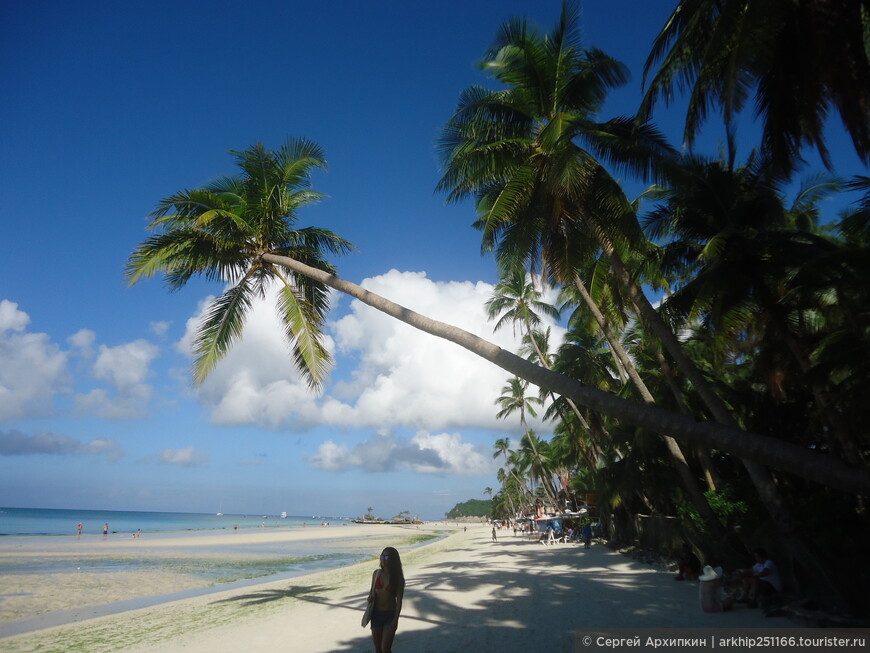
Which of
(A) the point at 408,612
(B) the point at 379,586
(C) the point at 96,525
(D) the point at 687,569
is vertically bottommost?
(C) the point at 96,525

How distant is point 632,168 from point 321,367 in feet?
23.7

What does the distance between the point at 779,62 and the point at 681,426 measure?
5.91 meters

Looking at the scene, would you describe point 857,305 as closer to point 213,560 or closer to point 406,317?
point 406,317

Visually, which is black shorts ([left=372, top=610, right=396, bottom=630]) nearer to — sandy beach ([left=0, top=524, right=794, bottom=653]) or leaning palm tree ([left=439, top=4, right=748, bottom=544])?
sandy beach ([left=0, top=524, right=794, bottom=653])

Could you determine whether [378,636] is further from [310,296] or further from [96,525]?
[96,525]

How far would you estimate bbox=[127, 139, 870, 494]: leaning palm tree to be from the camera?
366 centimetres

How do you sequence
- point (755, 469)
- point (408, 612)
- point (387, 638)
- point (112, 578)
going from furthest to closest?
point (112, 578) → point (408, 612) → point (755, 469) → point (387, 638)

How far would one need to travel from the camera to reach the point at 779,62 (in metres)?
6.77

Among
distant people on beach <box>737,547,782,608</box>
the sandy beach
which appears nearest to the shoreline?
the sandy beach

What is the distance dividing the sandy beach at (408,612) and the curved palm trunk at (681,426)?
390 cm

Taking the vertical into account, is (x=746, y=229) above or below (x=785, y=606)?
above

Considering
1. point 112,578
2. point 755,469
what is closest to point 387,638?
point 755,469

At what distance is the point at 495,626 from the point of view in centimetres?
760

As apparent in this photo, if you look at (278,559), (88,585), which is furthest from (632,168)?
(278,559)
